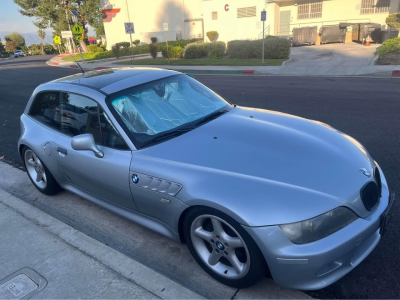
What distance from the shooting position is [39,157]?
12.9 ft

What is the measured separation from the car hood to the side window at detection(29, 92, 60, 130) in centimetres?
164

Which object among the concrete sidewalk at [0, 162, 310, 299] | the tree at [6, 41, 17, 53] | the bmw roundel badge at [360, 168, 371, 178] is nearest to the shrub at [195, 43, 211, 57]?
the concrete sidewalk at [0, 162, 310, 299]

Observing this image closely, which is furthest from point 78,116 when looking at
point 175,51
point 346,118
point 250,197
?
point 175,51

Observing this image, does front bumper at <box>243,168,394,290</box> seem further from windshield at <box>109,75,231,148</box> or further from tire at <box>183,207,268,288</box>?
windshield at <box>109,75,231,148</box>

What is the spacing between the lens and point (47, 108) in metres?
3.96

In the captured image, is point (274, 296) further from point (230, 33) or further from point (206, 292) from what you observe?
point (230, 33)

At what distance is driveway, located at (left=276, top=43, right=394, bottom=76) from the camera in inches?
520

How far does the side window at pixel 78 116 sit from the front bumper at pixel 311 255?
191 centimetres

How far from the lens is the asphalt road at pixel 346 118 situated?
2469 millimetres

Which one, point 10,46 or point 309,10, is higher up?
point 309,10

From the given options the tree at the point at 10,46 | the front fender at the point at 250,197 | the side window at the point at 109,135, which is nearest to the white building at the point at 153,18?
the side window at the point at 109,135

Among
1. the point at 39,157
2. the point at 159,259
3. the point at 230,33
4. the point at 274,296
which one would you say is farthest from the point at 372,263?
the point at 230,33

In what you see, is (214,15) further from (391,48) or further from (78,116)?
(78,116)

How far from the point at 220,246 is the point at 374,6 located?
2769cm
